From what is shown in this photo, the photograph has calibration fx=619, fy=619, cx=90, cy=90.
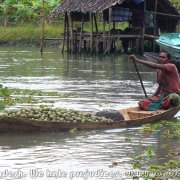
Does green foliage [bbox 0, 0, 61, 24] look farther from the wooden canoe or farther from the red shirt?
the wooden canoe

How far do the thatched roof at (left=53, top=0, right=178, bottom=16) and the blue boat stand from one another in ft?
22.2

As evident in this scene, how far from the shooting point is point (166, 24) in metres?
31.7

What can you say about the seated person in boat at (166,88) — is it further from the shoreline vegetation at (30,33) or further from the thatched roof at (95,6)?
the shoreline vegetation at (30,33)

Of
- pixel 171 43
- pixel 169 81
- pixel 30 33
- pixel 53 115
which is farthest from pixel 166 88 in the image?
pixel 30 33

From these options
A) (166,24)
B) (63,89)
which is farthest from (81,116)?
(166,24)

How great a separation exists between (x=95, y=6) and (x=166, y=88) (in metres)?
18.5

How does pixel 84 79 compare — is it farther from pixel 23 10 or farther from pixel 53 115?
pixel 23 10

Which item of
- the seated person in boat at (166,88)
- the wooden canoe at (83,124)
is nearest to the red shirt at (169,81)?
the seated person in boat at (166,88)

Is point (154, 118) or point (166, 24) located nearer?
point (154, 118)

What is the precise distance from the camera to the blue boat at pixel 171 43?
1969 cm

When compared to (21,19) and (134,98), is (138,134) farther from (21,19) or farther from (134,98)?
(21,19)

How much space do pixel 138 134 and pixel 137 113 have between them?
3.15 ft

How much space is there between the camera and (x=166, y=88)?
10.7 metres

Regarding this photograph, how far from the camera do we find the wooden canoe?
881cm
